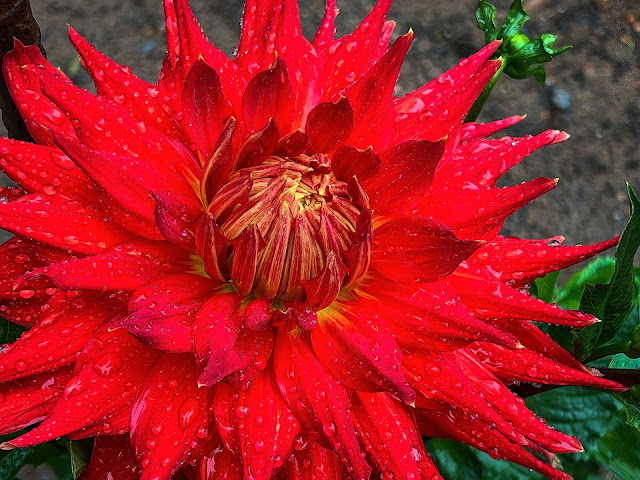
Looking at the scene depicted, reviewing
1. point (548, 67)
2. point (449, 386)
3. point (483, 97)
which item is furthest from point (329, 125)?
point (548, 67)

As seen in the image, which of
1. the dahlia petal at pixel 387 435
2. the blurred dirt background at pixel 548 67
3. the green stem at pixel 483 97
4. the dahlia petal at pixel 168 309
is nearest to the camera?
the dahlia petal at pixel 168 309

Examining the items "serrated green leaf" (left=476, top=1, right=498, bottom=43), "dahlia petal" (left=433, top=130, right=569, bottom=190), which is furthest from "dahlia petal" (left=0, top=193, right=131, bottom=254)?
"serrated green leaf" (left=476, top=1, right=498, bottom=43)

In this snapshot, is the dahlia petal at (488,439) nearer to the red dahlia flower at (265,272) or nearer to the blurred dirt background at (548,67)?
the red dahlia flower at (265,272)

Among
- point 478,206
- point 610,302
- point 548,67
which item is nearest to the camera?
point 478,206

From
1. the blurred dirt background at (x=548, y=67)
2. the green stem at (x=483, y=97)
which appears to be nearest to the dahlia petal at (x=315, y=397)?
the green stem at (x=483, y=97)

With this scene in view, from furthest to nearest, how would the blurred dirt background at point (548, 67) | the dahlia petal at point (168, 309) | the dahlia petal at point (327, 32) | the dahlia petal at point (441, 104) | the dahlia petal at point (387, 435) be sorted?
the blurred dirt background at point (548, 67)
the dahlia petal at point (327, 32)
the dahlia petal at point (441, 104)
the dahlia petal at point (387, 435)
the dahlia petal at point (168, 309)

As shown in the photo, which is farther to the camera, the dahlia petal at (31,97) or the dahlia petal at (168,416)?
the dahlia petal at (31,97)

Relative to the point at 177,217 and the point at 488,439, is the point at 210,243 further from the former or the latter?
the point at 488,439

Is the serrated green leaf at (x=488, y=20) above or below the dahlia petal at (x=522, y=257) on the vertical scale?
above
